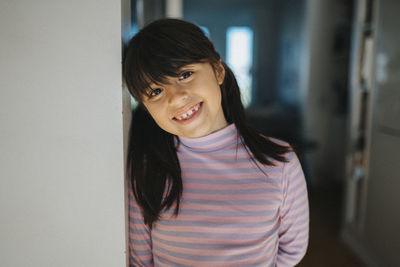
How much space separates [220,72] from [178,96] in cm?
19

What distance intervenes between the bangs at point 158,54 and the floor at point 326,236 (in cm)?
179

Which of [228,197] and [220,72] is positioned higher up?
[220,72]

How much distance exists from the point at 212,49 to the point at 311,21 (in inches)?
130

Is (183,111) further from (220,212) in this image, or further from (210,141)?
(220,212)

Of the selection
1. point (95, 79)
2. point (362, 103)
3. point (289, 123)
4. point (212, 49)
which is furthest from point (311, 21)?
point (95, 79)

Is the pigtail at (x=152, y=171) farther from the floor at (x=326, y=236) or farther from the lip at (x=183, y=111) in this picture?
the floor at (x=326, y=236)

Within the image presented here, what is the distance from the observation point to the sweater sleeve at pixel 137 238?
80cm

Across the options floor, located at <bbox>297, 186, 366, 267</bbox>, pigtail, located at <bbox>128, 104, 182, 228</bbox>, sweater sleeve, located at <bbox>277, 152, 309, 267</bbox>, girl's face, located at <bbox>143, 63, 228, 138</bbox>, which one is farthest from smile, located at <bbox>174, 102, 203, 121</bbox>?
floor, located at <bbox>297, 186, 366, 267</bbox>

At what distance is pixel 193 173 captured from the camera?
2.78ft

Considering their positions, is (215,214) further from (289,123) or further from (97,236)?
(289,123)

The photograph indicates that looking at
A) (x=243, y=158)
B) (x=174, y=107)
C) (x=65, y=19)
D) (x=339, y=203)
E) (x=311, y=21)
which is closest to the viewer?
(x=65, y=19)

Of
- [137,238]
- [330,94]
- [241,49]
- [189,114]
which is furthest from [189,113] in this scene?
[241,49]

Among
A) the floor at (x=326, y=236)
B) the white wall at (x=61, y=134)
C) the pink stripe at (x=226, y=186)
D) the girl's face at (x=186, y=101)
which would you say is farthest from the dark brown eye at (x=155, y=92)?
the floor at (x=326, y=236)

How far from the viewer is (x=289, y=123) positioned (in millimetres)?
3918
